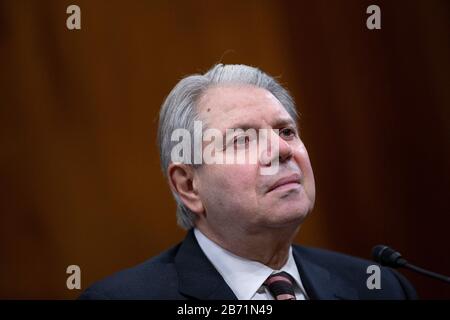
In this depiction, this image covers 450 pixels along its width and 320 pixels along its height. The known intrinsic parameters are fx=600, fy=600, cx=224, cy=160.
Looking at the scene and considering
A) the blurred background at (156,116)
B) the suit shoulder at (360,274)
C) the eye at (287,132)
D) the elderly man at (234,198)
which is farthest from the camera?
the blurred background at (156,116)

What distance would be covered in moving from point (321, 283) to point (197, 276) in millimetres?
415

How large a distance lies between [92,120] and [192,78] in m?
0.50

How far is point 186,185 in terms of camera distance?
183cm

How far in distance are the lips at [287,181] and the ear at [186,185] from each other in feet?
0.82

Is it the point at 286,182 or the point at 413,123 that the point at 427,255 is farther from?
the point at 286,182

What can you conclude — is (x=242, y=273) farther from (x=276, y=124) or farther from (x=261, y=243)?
(x=276, y=124)

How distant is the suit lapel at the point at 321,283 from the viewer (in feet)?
6.05

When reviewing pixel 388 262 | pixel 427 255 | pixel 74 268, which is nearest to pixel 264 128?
pixel 388 262

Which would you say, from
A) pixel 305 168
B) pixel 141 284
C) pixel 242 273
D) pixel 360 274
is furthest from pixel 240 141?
pixel 360 274

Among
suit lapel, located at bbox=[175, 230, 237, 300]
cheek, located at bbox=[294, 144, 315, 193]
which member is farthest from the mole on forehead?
suit lapel, located at bbox=[175, 230, 237, 300]

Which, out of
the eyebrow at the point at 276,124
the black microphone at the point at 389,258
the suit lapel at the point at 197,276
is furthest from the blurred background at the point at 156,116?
the black microphone at the point at 389,258

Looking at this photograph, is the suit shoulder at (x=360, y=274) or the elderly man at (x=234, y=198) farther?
the suit shoulder at (x=360, y=274)

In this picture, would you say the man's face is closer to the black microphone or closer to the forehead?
the forehead

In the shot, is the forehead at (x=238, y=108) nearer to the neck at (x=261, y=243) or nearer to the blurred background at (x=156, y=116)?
the neck at (x=261, y=243)
